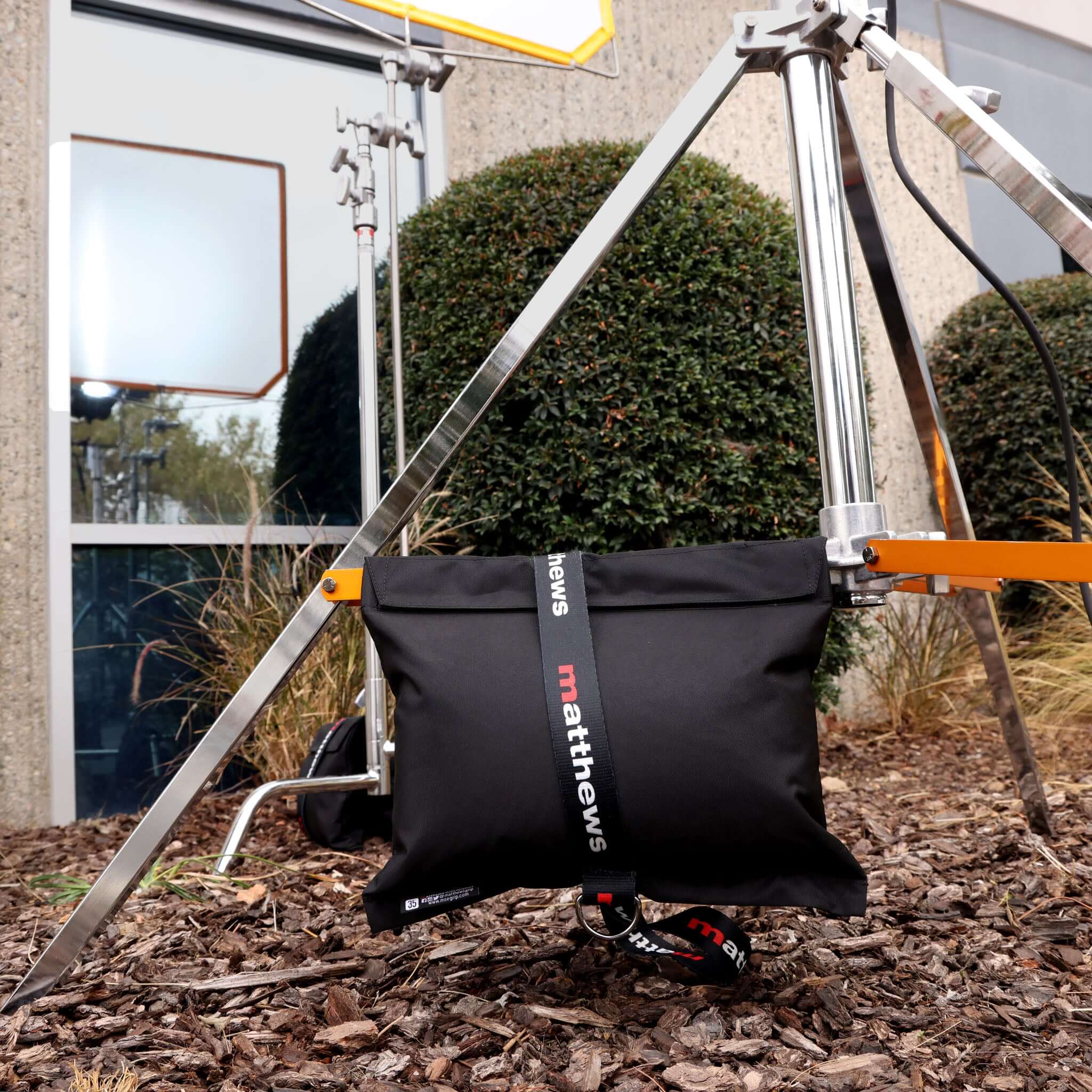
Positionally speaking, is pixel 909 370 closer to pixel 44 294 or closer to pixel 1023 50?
pixel 44 294

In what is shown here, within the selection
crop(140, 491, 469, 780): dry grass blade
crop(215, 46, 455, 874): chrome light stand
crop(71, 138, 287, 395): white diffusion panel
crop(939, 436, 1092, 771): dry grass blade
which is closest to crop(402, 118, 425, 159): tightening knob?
crop(215, 46, 455, 874): chrome light stand

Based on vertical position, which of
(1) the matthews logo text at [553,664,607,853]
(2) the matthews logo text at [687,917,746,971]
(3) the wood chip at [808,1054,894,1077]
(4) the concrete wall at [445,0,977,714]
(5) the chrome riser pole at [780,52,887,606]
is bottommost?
(3) the wood chip at [808,1054,894,1077]

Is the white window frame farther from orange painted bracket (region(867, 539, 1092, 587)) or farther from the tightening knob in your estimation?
orange painted bracket (region(867, 539, 1092, 587))

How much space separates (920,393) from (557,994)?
3.16 feet

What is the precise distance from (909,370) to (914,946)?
2.64ft

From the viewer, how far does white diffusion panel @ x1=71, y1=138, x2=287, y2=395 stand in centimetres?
291

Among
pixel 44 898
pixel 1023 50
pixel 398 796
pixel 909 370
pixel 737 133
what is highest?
pixel 1023 50

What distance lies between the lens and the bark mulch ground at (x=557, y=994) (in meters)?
0.95

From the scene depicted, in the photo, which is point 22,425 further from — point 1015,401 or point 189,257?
point 1015,401

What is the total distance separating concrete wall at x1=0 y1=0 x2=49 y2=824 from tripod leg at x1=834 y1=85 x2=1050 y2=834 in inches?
92.7

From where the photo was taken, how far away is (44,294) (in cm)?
274

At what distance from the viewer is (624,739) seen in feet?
3.00

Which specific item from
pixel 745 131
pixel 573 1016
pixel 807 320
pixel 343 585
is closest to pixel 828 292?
pixel 807 320

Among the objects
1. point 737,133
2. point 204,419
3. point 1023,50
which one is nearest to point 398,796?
point 204,419
